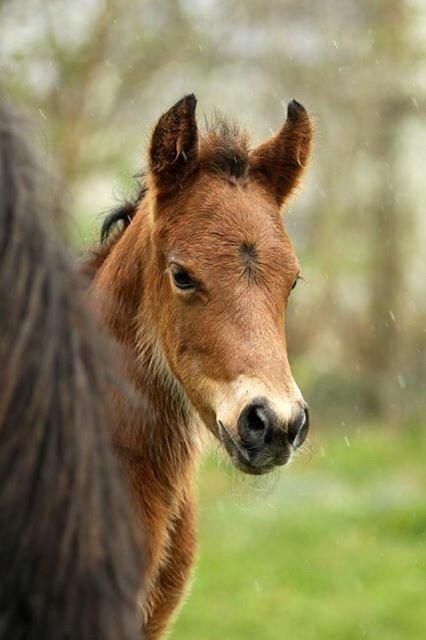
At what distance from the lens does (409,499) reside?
35.0 ft

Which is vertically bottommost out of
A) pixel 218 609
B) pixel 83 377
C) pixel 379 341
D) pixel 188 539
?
pixel 379 341

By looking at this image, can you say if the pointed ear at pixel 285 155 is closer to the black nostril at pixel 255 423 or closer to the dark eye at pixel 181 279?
the dark eye at pixel 181 279

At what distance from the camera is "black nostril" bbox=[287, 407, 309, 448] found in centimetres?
321

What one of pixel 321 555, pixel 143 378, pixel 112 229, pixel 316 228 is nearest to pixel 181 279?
pixel 143 378

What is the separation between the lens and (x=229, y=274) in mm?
3566

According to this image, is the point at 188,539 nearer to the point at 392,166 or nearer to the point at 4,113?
the point at 4,113

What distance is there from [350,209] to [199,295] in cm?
1387

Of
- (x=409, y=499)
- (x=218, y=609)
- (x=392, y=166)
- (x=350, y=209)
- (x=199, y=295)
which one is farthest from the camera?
(x=350, y=209)

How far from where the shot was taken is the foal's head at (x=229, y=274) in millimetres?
3314

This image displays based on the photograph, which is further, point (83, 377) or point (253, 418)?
point (253, 418)

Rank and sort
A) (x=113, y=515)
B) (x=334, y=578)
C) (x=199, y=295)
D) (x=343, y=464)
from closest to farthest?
(x=113, y=515), (x=199, y=295), (x=334, y=578), (x=343, y=464)

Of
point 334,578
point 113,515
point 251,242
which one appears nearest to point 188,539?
point 251,242

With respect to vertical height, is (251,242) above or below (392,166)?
above

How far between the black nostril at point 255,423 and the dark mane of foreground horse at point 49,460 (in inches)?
64.0
